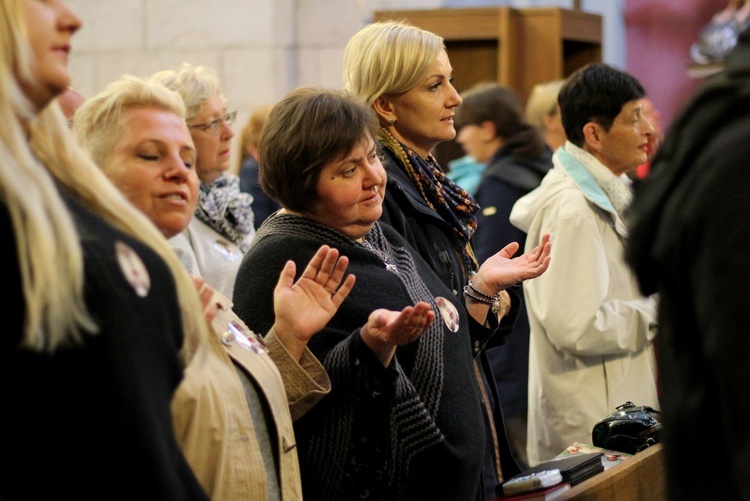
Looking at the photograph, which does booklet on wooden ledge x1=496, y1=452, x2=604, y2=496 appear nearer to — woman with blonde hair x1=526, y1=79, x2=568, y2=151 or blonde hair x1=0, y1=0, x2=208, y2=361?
blonde hair x1=0, y1=0, x2=208, y2=361

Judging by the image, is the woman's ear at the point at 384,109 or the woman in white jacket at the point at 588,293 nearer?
the woman's ear at the point at 384,109

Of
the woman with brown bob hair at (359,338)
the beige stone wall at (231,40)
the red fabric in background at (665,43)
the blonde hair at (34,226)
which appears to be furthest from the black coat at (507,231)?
the red fabric in background at (665,43)

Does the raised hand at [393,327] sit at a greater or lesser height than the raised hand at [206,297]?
lesser

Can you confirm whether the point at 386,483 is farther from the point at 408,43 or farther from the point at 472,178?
the point at 472,178

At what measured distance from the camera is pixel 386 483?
8.28 feet

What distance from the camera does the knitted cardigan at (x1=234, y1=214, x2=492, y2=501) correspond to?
2.47 meters

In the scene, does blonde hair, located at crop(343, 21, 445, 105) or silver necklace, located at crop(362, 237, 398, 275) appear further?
blonde hair, located at crop(343, 21, 445, 105)

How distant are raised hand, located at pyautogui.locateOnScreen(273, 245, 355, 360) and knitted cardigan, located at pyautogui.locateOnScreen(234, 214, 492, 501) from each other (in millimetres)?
105

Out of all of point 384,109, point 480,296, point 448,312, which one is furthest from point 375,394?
point 384,109

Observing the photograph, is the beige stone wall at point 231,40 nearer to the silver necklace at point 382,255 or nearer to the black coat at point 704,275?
the silver necklace at point 382,255

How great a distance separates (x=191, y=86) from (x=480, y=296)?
4.94ft

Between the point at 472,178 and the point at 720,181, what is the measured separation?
445cm

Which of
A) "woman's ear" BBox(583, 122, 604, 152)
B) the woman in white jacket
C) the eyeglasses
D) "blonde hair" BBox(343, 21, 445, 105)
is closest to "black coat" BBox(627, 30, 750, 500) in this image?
"blonde hair" BBox(343, 21, 445, 105)

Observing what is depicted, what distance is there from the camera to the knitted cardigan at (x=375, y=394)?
247 cm
